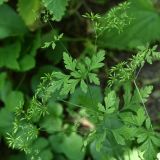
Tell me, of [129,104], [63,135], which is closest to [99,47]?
[63,135]

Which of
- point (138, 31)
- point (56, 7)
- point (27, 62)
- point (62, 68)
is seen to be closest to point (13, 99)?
point (27, 62)

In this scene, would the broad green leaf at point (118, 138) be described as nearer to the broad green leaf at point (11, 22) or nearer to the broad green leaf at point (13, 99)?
the broad green leaf at point (13, 99)

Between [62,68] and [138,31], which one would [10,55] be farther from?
[138,31]

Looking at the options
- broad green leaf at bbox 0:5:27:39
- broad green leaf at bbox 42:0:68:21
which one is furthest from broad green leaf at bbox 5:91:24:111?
broad green leaf at bbox 42:0:68:21

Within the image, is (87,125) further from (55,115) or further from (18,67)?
(18,67)

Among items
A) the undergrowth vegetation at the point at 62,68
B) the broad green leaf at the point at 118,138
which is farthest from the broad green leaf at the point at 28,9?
the broad green leaf at the point at 118,138
